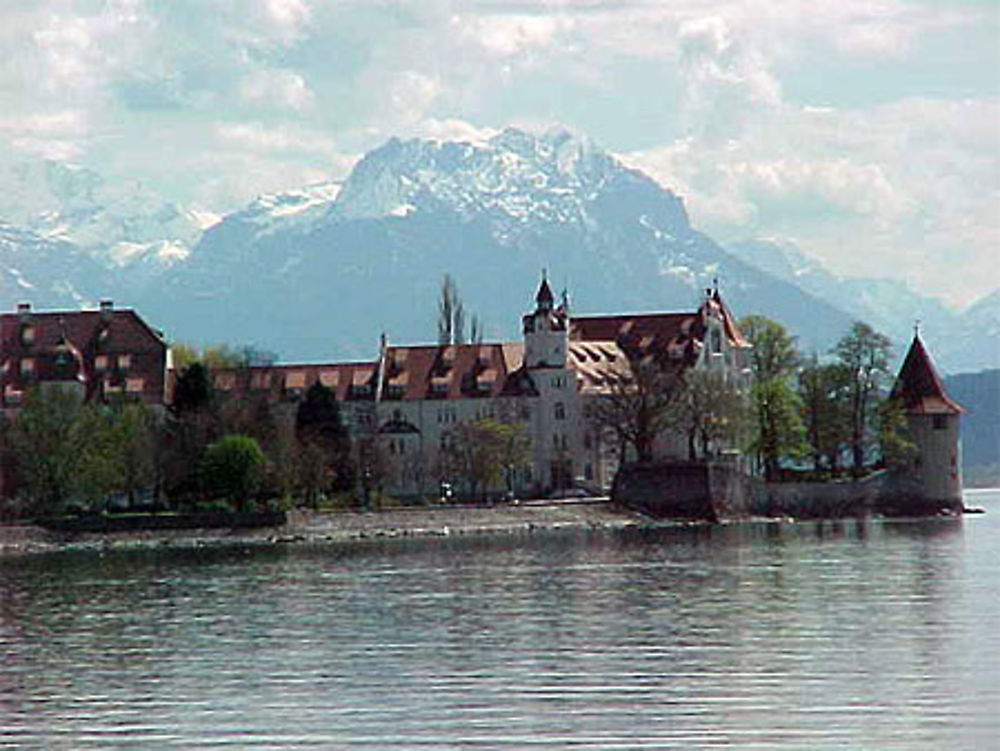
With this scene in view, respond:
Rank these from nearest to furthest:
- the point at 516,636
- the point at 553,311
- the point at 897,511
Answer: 1. the point at 516,636
2. the point at 897,511
3. the point at 553,311

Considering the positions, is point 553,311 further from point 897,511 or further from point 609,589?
point 609,589

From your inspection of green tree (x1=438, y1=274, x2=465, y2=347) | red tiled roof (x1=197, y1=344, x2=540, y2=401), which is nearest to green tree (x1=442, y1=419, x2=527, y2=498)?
red tiled roof (x1=197, y1=344, x2=540, y2=401)

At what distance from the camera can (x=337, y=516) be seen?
118312 mm

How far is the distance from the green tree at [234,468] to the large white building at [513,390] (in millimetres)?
22710

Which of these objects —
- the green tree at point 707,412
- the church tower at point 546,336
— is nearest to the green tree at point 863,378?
the green tree at point 707,412

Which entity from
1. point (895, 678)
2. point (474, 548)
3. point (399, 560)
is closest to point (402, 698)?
point (895, 678)

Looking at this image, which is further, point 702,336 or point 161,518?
point 702,336

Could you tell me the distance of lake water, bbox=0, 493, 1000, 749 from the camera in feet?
131

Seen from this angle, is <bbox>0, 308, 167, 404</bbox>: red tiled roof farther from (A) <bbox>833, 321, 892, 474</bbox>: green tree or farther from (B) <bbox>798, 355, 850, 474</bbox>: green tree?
(A) <bbox>833, 321, 892, 474</bbox>: green tree

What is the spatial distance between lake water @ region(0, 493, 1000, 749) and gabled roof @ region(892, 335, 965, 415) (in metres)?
53.2

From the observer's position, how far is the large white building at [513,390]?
5650 inches

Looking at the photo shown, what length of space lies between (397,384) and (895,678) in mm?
103401

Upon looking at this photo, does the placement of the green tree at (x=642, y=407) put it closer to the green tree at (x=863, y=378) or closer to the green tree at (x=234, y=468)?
the green tree at (x=863, y=378)

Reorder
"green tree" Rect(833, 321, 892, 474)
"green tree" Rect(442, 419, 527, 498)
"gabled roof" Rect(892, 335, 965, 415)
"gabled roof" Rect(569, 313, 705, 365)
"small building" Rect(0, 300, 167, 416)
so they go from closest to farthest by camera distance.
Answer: "green tree" Rect(442, 419, 527, 498) < "green tree" Rect(833, 321, 892, 474) < "small building" Rect(0, 300, 167, 416) < "gabled roof" Rect(892, 335, 965, 415) < "gabled roof" Rect(569, 313, 705, 365)
